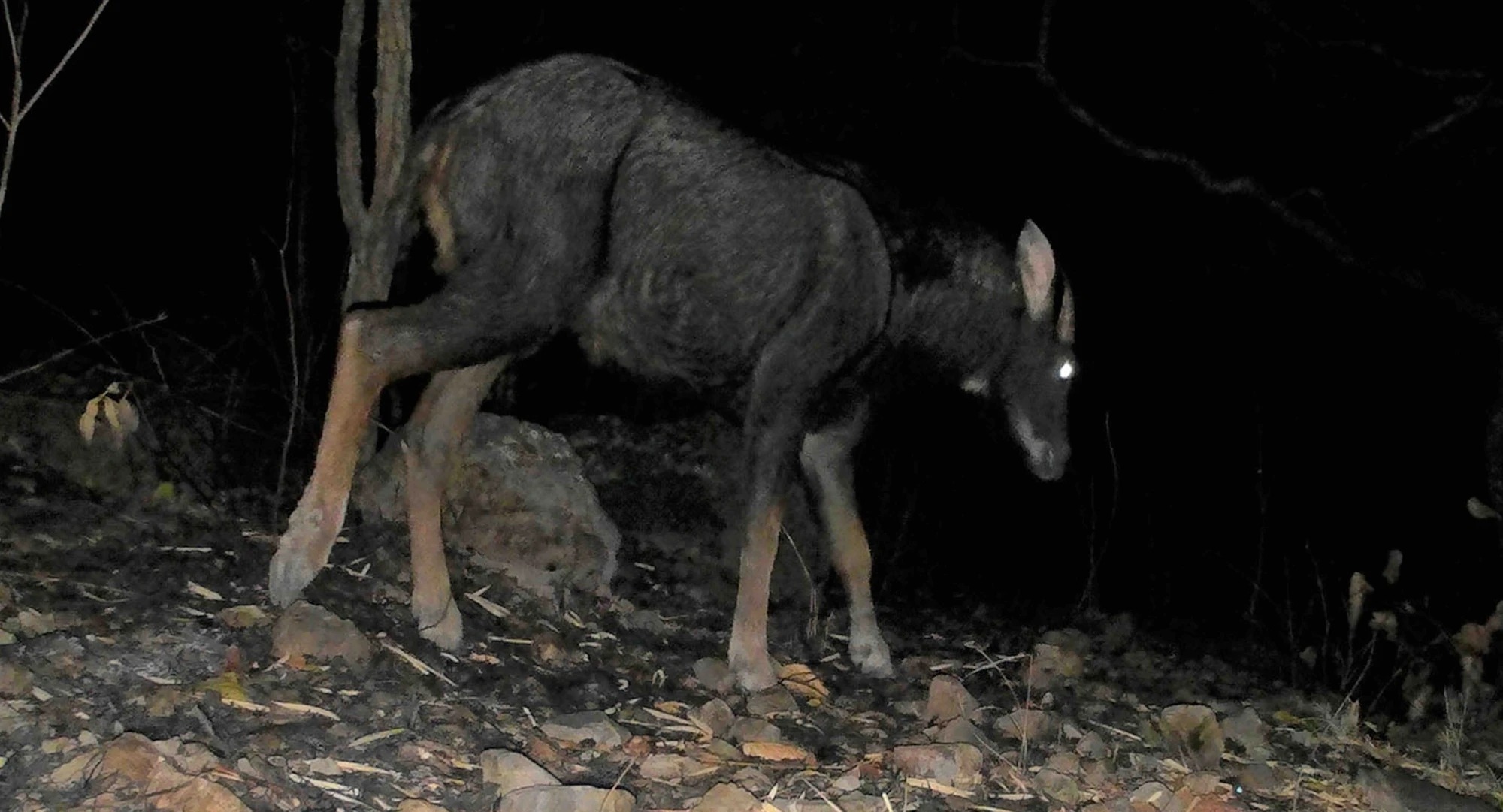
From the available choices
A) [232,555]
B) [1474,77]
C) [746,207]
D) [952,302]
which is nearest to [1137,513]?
[1474,77]

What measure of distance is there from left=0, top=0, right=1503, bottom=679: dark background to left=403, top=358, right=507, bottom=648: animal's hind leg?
5.78 ft

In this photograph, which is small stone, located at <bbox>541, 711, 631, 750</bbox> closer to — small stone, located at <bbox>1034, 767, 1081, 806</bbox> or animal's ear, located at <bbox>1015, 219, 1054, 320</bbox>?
small stone, located at <bbox>1034, 767, 1081, 806</bbox>

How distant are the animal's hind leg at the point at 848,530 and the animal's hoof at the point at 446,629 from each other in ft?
5.35

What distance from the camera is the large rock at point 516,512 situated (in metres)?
5.95

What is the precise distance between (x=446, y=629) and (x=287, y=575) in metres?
0.58

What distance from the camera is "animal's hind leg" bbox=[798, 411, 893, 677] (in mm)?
5641

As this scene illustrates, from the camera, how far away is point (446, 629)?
191 inches

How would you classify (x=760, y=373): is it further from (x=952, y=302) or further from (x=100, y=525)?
(x=100, y=525)

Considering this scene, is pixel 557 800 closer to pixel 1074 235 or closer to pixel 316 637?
pixel 316 637

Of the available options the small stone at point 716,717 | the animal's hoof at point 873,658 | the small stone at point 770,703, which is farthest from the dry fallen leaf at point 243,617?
the animal's hoof at point 873,658

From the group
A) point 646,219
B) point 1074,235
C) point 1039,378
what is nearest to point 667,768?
point 646,219

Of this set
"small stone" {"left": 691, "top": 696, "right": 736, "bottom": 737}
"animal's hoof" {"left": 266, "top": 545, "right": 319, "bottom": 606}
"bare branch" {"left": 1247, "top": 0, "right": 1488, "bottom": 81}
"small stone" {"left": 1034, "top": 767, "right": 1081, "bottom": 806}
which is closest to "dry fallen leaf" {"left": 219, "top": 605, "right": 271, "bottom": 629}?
"animal's hoof" {"left": 266, "top": 545, "right": 319, "bottom": 606}

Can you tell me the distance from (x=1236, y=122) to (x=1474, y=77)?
10.9 feet

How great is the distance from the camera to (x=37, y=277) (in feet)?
30.4
